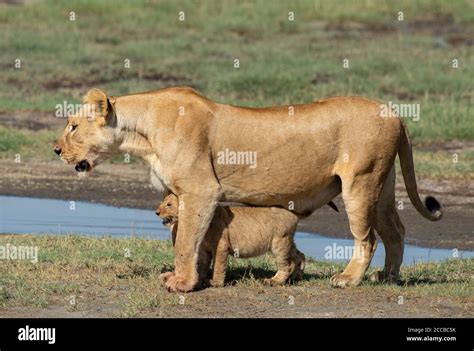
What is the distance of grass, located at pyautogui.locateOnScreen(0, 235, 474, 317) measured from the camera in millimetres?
8258

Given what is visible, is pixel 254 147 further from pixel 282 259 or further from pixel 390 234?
pixel 390 234

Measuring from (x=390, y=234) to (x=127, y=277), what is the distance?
181 centimetres

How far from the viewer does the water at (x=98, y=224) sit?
1120cm

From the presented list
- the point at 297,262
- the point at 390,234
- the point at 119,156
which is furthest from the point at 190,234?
the point at 119,156

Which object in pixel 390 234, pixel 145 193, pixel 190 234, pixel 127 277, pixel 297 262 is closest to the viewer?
pixel 190 234

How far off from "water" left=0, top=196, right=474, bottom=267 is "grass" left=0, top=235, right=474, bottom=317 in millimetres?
854

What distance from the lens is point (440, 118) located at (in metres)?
16.1

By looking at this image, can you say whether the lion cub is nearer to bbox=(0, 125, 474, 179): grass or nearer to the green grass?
bbox=(0, 125, 474, 179): grass

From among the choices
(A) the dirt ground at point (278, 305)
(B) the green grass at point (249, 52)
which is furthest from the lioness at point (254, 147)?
(B) the green grass at point (249, 52)

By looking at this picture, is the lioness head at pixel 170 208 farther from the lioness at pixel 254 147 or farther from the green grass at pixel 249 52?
the green grass at pixel 249 52

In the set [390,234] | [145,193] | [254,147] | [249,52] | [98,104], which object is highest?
[249,52]

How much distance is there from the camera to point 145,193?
13.3m

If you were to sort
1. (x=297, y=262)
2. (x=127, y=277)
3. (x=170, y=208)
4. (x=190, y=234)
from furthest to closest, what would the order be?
(x=127, y=277), (x=297, y=262), (x=170, y=208), (x=190, y=234)

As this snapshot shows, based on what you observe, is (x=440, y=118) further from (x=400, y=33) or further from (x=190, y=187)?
(x=190, y=187)
